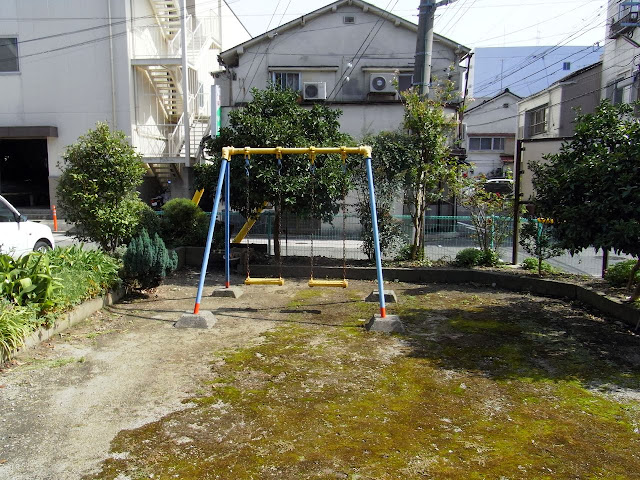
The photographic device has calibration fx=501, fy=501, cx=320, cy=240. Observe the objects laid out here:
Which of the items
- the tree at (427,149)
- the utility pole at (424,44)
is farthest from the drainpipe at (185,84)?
the tree at (427,149)

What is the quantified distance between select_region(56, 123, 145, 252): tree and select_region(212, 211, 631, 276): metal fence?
11.2 feet

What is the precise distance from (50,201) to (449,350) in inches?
768

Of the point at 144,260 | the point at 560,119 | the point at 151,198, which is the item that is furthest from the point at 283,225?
the point at 560,119

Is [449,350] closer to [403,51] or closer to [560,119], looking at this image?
[403,51]

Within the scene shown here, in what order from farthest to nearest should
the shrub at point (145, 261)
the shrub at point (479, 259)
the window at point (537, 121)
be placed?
the window at point (537, 121) < the shrub at point (479, 259) < the shrub at point (145, 261)

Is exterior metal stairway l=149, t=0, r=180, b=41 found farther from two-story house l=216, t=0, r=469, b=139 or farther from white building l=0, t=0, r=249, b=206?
two-story house l=216, t=0, r=469, b=139

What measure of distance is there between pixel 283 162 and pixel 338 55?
1195 cm

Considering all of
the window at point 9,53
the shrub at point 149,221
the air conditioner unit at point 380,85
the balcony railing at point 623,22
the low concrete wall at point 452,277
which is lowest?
the low concrete wall at point 452,277

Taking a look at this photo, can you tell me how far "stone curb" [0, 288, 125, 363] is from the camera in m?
5.55

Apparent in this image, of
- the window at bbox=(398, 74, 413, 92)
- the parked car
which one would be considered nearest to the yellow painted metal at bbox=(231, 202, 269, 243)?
the parked car

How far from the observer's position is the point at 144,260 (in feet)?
25.2

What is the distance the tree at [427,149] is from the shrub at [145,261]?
5169 millimetres

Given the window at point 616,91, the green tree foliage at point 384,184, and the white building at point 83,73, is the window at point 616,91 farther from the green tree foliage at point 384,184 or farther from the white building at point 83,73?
the white building at point 83,73

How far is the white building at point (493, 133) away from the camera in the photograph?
1394 inches
